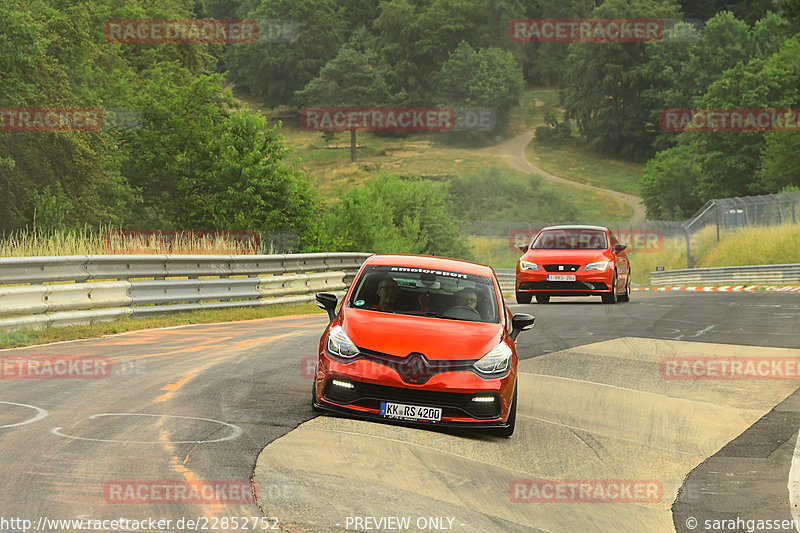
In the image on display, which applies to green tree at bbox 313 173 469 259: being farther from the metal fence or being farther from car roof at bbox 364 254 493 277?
car roof at bbox 364 254 493 277

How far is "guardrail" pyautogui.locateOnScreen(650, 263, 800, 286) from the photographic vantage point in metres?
41.9

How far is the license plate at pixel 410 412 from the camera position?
8375mm

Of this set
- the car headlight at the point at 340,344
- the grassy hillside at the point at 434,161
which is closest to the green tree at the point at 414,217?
the grassy hillside at the point at 434,161

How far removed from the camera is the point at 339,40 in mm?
162000

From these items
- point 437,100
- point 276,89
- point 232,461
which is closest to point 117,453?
point 232,461

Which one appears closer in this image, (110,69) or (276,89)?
(110,69)

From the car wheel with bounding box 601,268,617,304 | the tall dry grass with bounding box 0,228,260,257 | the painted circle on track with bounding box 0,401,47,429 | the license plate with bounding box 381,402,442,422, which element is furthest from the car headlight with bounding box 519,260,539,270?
the painted circle on track with bounding box 0,401,47,429

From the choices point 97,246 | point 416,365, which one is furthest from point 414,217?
point 416,365

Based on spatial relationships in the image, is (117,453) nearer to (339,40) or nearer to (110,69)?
(110,69)

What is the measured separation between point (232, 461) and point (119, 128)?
47464mm

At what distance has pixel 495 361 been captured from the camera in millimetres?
8766

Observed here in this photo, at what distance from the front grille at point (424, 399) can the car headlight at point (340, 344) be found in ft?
1.04

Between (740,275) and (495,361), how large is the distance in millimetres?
39181

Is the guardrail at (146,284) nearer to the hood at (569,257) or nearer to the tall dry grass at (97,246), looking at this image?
the tall dry grass at (97,246)
